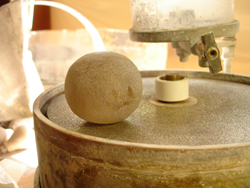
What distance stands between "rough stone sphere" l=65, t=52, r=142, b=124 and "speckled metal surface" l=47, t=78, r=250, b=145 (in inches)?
3.1

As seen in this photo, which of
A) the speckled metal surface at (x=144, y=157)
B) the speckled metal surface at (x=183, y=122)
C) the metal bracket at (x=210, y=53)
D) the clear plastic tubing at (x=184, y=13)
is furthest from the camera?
the clear plastic tubing at (x=184, y=13)

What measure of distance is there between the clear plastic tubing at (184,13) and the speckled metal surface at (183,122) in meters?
0.39

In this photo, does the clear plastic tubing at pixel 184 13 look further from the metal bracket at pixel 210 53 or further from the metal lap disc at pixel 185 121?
the metal lap disc at pixel 185 121

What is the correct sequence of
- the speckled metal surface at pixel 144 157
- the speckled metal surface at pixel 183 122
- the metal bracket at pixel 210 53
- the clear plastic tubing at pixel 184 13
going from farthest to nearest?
the clear plastic tubing at pixel 184 13
the metal bracket at pixel 210 53
the speckled metal surface at pixel 183 122
the speckled metal surface at pixel 144 157

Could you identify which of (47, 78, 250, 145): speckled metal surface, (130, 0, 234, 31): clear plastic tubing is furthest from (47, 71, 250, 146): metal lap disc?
(130, 0, 234, 31): clear plastic tubing

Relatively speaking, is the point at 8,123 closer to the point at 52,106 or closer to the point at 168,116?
the point at 52,106

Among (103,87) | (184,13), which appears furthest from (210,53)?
(103,87)

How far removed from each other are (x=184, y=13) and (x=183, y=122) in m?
0.54

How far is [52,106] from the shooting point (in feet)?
4.40

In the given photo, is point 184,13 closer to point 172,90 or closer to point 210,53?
point 210,53

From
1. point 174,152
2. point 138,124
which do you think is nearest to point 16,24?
point 138,124

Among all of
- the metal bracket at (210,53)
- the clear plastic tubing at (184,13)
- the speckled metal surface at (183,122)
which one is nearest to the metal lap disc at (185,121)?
the speckled metal surface at (183,122)

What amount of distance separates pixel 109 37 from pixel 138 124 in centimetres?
242

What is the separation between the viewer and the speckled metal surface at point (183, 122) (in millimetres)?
958
